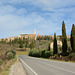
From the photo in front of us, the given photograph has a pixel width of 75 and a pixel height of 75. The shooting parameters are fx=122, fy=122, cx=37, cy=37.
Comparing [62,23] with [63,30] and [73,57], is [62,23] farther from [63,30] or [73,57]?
[73,57]

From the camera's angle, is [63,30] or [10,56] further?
[10,56]

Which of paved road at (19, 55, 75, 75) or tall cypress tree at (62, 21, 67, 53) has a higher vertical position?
tall cypress tree at (62, 21, 67, 53)

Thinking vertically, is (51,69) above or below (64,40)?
below

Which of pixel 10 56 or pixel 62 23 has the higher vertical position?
pixel 62 23

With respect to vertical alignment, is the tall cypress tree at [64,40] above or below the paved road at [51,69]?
above

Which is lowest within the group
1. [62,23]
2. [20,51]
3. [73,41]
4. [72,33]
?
[20,51]

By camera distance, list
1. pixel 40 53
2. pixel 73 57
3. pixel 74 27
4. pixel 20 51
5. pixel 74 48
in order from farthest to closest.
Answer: pixel 20 51 → pixel 40 53 → pixel 74 27 → pixel 74 48 → pixel 73 57

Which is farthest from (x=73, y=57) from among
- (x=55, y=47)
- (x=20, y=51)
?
(x=20, y=51)

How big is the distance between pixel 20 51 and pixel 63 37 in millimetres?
81466

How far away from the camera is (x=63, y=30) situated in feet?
125

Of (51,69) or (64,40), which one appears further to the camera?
(64,40)

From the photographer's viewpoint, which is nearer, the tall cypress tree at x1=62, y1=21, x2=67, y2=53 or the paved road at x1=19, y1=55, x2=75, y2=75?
the paved road at x1=19, y1=55, x2=75, y2=75

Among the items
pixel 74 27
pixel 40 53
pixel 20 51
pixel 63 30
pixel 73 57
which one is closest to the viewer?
pixel 73 57

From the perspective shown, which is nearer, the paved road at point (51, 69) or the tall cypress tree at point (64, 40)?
the paved road at point (51, 69)
